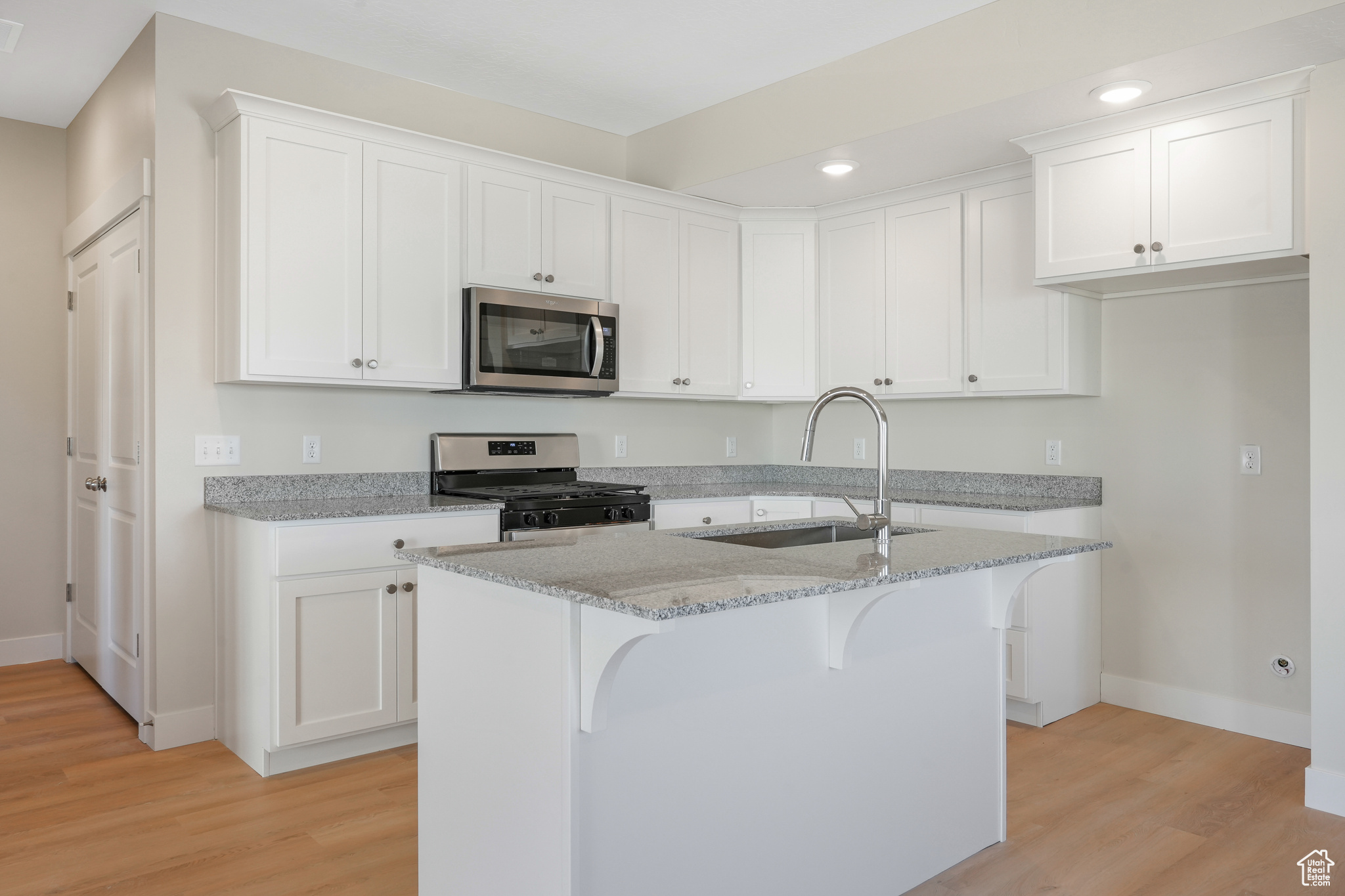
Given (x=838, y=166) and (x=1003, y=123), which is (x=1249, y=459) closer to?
(x=1003, y=123)

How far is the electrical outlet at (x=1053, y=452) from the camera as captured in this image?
12.7 feet

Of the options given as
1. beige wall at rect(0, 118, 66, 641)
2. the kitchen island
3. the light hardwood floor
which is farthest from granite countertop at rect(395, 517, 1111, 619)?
beige wall at rect(0, 118, 66, 641)

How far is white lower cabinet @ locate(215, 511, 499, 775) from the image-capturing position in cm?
→ 286

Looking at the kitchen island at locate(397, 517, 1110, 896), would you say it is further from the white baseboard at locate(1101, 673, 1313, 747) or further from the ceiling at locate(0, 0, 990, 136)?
the ceiling at locate(0, 0, 990, 136)

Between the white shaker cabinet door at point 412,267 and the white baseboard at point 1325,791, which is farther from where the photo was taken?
the white shaker cabinet door at point 412,267

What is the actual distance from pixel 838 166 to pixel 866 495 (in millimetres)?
1452

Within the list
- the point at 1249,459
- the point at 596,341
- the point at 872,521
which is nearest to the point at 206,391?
the point at 596,341

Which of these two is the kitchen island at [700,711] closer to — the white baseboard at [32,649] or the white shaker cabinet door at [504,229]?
the white shaker cabinet door at [504,229]

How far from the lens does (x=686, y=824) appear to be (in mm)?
1741

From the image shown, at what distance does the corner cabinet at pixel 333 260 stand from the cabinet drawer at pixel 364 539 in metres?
0.56

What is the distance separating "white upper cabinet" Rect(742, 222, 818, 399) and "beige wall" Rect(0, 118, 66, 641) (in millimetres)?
3316

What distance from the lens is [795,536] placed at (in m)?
2.45

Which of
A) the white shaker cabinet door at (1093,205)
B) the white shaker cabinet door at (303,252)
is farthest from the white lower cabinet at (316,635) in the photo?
the white shaker cabinet door at (1093,205)

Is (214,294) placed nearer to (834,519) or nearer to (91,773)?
(91,773)
